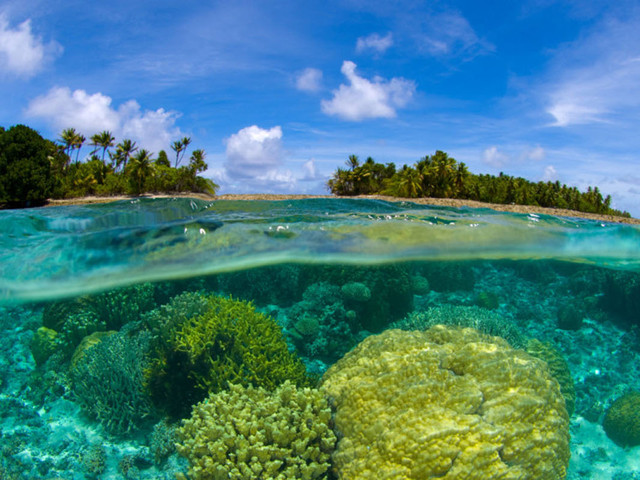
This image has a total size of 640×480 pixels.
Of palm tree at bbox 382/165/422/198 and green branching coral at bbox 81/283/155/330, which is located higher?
palm tree at bbox 382/165/422/198

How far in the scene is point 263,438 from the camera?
15.5 feet

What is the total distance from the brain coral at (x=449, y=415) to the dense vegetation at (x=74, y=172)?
2865 centimetres

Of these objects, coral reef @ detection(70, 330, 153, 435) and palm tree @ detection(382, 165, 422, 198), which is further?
palm tree @ detection(382, 165, 422, 198)

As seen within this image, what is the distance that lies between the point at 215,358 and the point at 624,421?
883 cm

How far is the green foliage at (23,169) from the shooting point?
25.2 m

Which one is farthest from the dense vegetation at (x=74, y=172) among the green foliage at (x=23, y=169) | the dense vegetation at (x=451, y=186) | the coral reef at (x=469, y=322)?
the coral reef at (x=469, y=322)

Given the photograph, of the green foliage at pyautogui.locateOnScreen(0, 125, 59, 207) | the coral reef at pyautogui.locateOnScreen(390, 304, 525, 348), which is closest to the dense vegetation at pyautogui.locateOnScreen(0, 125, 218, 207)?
the green foliage at pyautogui.locateOnScreen(0, 125, 59, 207)

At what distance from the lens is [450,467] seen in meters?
4.14

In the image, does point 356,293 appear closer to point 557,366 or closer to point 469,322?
point 469,322

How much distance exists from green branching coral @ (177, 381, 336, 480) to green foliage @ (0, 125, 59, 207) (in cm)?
2735

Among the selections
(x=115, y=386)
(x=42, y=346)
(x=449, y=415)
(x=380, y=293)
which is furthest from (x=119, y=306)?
(x=449, y=415)

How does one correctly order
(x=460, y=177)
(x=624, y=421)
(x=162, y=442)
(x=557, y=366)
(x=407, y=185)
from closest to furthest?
(x=162, y=442) < (x=557, y=366) < (x=624, y=421) < (x=407, y=185) < (x=460, y=177)

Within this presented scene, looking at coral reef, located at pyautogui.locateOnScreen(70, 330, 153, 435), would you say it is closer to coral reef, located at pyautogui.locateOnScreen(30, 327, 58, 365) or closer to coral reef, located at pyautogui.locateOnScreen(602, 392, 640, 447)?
coral reef, located at pyautogui.locateOnScreen(30, 327, 58, 365)

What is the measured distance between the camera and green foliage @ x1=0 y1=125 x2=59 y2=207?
2516 centimetres
